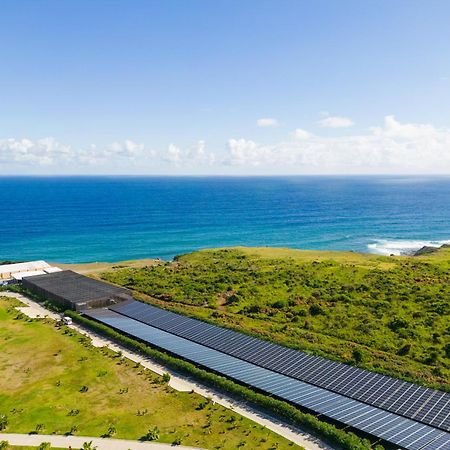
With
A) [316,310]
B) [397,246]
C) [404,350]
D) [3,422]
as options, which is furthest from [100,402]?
[397,246]

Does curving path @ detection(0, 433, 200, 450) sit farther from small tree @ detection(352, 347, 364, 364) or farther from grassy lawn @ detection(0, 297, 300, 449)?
small tree @ detection(352, 347, 364, 364)

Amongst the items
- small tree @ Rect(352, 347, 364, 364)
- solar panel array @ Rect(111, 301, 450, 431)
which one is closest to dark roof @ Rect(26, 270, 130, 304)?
solar panel array @ Rect(111, 301, 450, 431)

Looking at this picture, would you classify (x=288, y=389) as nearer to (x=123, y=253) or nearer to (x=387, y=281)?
(x=387, y=281)

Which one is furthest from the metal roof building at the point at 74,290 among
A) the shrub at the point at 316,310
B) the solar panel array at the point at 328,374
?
the shrub at the point at 316,310

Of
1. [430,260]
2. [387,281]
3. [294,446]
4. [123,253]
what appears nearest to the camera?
[294,446]

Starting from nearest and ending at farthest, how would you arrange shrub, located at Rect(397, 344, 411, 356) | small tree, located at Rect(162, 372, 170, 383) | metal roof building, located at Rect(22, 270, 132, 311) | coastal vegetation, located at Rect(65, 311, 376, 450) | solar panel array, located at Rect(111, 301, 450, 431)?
coastal vegetation, located at Rect(65, 311, 376, 450) → solar panel array, located at Rect(111, 301, 450, 431) → small tree, located at Rect(162, 372, 170, 383) → shrub, located at Rect(397, 344, 411, 356) → metal roof building, located at Rect(22, 270, 132, 311)

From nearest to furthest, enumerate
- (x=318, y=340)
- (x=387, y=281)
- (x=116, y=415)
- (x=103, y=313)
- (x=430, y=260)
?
(x=116, y=415), (x=318, y=340), (x=103, y=313), (x=387, y=281), (x=430, y=260)

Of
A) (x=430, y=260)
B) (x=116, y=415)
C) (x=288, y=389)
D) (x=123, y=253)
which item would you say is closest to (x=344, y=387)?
(x=288, y=389)

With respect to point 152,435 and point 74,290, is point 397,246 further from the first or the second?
point 152,435

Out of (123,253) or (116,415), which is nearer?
(116,415)
